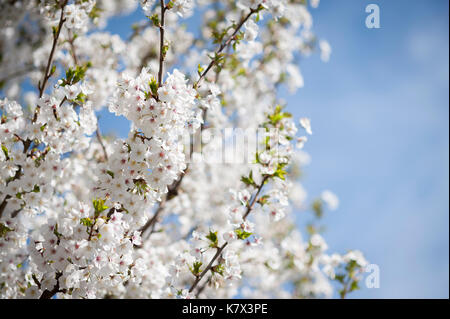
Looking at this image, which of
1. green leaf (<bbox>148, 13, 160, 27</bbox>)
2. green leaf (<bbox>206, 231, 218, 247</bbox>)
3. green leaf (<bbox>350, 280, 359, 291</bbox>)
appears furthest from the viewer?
green leaf (<bbox>350, 280, 359, 291</bbox>)

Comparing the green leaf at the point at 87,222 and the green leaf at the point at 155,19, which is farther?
the green leaf at the point at 155,19

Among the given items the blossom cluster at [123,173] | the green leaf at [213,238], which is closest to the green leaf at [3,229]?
the blossom cluster at [123,173]

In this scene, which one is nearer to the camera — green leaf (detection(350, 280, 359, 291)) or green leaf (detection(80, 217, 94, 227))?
green leaf (detection(80, 217, 94, 227))

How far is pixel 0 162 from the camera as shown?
10.2 ft

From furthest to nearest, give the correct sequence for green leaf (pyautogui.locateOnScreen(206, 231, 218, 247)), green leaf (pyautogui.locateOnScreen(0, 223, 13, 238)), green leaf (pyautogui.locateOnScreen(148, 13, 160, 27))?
green leaf (pyautogui.locateOnScreen(206, 231, 218, 247)) → green leaf (pyautogui.locateOnScreen(0, 223, 13, 238)) → green leaf (pyautogui.locateOnScreen(148, 13, 160, 27))

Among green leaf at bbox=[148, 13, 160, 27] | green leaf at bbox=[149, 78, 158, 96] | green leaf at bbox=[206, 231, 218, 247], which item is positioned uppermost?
green leaf at bbox=[148, 13, 160, 27]

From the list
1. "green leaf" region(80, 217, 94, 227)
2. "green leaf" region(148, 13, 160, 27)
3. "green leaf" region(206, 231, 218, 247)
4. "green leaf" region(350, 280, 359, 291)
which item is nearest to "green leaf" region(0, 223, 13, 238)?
"green leaf" region(80, 217, 94, 227)

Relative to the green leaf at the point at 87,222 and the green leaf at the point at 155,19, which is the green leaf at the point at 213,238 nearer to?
the green leaf at the point at 87,222

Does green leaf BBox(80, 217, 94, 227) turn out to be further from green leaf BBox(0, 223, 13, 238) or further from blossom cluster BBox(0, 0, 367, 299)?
Result: green leaf BBox(0, 223, 13, 238)

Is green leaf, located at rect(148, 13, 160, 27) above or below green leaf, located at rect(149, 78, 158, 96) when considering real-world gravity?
above

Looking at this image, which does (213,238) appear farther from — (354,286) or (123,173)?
(354,286)

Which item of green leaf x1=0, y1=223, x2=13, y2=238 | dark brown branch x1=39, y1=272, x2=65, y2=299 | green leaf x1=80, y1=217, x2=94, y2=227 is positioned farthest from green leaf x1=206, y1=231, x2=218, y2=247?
green leaf x1=0, y1=223, x2=13, y2=238

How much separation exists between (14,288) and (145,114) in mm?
2719
